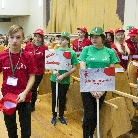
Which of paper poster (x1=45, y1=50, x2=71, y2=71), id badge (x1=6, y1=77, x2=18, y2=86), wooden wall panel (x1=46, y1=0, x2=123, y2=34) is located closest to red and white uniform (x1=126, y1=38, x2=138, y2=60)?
paper poster (x1=45, y1=50, x2=71, y2=71)

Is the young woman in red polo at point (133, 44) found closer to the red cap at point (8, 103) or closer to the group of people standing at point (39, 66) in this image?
the group of people standing at point (39, 66)

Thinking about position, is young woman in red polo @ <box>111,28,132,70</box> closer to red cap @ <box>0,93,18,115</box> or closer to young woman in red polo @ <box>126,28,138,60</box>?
young woman in red polo @ <box>126,28,138,60</box>

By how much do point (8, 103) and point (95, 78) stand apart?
96cm

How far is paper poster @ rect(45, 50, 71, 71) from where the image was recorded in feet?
11.3

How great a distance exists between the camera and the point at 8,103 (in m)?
2.14

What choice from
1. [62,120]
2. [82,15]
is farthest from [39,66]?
[82,15]

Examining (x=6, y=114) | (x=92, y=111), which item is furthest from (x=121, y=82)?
(x=6, y=114)

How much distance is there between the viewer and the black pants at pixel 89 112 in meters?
2.63

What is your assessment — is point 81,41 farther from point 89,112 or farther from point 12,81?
point 12,81

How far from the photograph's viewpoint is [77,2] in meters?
10.6

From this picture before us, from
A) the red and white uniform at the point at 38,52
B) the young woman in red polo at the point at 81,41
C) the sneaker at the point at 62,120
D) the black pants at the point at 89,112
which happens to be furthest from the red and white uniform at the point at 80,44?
the black pants at the point at 89,112

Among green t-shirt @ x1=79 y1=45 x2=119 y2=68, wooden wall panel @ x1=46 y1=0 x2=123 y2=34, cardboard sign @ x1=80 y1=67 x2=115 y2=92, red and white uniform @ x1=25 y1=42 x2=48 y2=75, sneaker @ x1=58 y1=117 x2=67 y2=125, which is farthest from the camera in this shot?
wooden wall panel @ x1=46 y1=0 x2=123 y2=34

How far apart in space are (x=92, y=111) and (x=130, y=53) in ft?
6.07

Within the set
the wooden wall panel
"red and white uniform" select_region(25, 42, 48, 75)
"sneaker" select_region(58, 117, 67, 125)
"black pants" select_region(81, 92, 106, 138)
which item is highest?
the wooden wall panel
